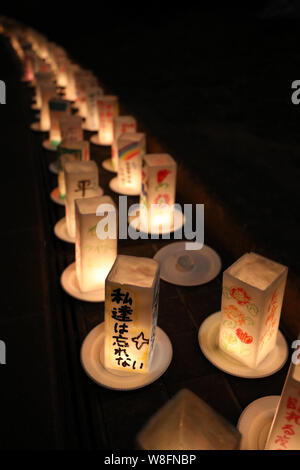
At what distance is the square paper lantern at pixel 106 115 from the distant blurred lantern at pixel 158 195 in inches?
43.0

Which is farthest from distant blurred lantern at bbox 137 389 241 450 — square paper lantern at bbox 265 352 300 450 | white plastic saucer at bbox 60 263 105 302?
white plastic saucer at bbox 60 263 105 302

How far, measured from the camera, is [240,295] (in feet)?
4.21

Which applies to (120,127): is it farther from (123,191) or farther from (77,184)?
(77,184)

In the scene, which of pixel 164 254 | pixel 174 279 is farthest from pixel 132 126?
pixel 174 279

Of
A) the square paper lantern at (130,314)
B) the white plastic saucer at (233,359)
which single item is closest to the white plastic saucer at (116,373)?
the square paper lantern at (130,314)

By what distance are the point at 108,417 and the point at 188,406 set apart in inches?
15.1

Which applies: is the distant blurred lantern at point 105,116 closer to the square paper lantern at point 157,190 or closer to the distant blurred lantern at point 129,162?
the distant blurred lantern at point 129,162

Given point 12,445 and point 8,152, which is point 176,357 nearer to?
point 12,445

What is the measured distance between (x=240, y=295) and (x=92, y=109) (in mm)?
2533

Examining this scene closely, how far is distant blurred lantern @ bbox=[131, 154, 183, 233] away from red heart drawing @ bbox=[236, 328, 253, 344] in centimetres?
87

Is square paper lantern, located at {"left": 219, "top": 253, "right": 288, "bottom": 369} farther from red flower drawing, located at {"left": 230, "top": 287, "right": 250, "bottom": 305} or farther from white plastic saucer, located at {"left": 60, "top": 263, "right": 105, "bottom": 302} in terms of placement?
white plastic saucer, located at {"left": 60, "top": 263, "right": 105, "bottom": 302}

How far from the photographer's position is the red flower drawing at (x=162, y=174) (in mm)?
2018

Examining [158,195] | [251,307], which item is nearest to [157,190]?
[158,195]

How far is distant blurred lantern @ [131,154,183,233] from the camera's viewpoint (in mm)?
2021
